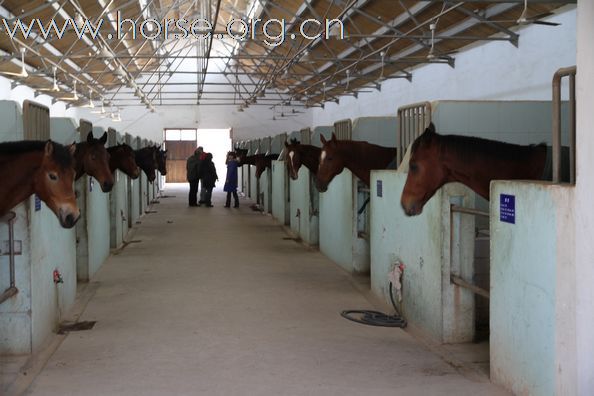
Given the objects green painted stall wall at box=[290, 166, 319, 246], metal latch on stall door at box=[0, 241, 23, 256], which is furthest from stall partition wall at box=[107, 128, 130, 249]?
metal latch on stall door at box=[0, 241, 23, 256]

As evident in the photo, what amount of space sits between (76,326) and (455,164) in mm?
2974

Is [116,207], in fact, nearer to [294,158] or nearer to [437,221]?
[294,158]

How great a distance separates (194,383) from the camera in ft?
12.3

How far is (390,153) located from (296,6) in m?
8.73

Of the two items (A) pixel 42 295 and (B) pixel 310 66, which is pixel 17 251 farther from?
(B) pixel 310 66

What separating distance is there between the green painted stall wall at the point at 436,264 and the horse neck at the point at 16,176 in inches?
101

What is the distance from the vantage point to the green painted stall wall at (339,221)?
7.55 meters

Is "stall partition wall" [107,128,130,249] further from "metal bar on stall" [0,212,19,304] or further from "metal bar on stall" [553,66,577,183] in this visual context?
"metal bar on stall" [553,66,577,183]

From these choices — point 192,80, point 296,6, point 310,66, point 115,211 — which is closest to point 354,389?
point 115,211

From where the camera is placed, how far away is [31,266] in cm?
430

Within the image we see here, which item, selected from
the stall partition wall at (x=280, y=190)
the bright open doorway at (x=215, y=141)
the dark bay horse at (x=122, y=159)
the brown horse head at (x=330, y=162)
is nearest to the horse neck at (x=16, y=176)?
the brown horse head at (x=330, y=162)

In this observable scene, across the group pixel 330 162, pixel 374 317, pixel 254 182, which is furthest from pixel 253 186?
pixel 374 317

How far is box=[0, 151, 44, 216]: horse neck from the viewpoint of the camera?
157 inches

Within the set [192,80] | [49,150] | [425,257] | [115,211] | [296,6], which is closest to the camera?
[49,150]
